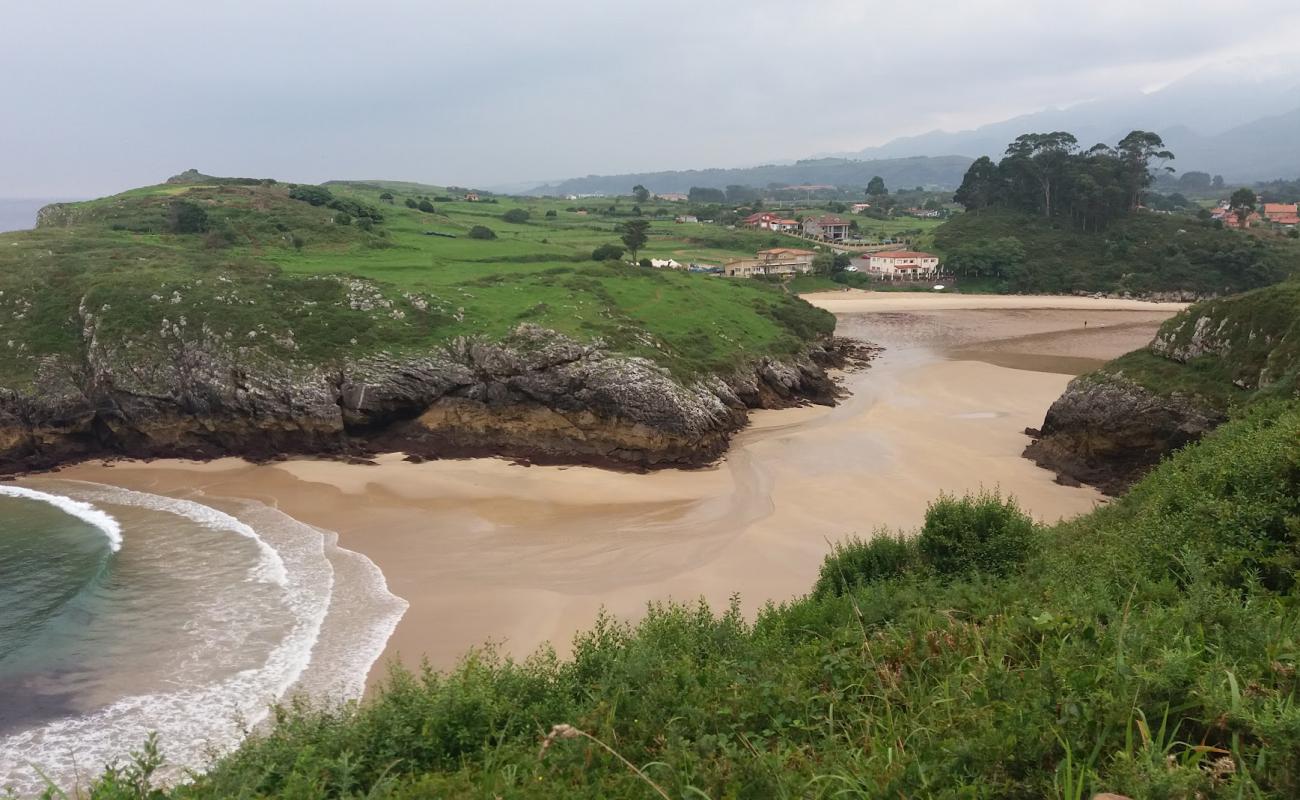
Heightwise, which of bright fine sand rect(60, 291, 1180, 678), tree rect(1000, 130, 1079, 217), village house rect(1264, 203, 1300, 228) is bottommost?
bright fine sand rect(60, 291, 1180, 678)

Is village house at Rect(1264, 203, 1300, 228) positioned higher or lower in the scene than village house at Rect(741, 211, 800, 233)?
lower

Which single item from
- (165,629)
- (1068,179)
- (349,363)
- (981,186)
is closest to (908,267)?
(1068,179)

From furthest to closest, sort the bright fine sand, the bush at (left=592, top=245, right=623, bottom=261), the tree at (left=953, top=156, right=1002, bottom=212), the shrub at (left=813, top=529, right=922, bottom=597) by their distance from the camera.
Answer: the tree at (left=953, top=156, right=1002, bottom=212) → the bush at (left=592, top=245, right=623, bottom=261) → the bright fine sand → the shrub at (left=813, top=529, right=922, bottom=597)

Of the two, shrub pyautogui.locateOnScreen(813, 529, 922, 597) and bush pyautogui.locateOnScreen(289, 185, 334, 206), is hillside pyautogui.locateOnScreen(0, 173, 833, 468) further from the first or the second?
bush pyautogui.locateOnScreen(289, 185, 334, 206)

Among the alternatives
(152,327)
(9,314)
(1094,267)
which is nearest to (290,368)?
(152,327)

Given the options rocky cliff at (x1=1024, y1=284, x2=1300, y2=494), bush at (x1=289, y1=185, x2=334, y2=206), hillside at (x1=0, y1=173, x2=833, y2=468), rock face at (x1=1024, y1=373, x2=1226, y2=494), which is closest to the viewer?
rocky cliff at (x1=1024, y1=284, x2=1300, y2=494)

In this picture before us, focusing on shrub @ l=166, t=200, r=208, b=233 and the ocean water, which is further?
shrub @ l=166, t=200, r=208, b=233

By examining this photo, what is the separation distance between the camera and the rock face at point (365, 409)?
94.1 ft

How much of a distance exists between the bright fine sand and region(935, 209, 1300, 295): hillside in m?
52.8

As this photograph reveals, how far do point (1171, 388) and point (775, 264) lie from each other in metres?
65.7

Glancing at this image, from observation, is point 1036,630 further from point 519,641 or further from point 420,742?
point 519,641

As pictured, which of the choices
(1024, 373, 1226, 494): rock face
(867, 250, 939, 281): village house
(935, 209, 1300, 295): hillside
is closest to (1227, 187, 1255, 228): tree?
(935, 209, 1300, 295): hillside

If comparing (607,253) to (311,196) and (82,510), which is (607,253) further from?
(82,510)

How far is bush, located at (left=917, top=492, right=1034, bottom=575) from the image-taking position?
41.3 feet
